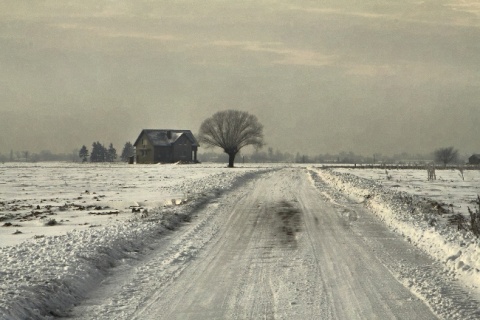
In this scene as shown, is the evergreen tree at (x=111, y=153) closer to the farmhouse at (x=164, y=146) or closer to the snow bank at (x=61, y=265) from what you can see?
the farmhouse at (x=164, y=146)

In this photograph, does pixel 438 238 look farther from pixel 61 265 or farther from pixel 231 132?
pixel 231 132

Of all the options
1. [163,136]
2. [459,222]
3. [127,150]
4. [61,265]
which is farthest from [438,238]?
[127,150]

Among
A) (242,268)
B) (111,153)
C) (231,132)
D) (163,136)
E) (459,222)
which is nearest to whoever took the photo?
(242,268)

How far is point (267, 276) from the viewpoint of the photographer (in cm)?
811

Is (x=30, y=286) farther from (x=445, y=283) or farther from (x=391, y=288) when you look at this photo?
(x=445, y=283)

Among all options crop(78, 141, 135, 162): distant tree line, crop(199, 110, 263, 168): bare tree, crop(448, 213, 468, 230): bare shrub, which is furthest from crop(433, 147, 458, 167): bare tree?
crop(448, 213, 468, 230): bare shrub

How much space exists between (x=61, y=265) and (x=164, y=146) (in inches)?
3417

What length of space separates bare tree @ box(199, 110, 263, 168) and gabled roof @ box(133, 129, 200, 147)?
9.18 m

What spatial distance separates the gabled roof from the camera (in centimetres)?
9438

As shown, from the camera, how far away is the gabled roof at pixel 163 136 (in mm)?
94375

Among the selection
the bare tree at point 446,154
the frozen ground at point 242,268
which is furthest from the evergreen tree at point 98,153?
the frozen ground at point 242,268

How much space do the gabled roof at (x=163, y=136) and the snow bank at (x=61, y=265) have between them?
81.4 meters

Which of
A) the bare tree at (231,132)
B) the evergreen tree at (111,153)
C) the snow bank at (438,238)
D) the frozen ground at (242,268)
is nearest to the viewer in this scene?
the frozen ground at (242,268)

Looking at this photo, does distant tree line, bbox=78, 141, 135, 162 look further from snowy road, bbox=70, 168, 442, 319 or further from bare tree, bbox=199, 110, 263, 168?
snowy road, bbox=70, 168, 442, 319
